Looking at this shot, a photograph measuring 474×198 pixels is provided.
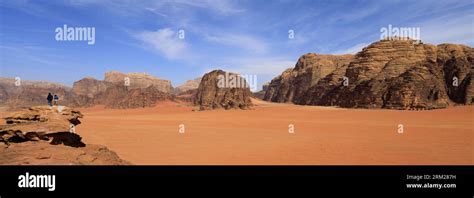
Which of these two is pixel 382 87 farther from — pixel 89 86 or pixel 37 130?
pixel 89 86

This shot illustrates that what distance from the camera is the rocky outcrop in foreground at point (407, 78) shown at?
31.8 meters

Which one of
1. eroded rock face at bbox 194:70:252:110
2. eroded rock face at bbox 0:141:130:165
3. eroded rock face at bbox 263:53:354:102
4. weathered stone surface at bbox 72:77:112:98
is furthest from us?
eroded rock face at bbox 263:53:354:102

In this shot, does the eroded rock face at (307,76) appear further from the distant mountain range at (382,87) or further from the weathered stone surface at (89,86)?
the weathered stone surface at (89,86)

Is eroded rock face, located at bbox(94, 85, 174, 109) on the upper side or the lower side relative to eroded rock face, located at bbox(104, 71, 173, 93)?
lower

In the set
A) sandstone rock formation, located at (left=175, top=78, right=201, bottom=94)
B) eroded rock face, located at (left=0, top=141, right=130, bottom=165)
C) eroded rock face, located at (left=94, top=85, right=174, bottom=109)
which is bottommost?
eroded rock face, located at (left=0, top=141, right=130, bottom=165)

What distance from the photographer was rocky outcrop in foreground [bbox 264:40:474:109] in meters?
→ 31.8

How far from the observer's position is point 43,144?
707cm

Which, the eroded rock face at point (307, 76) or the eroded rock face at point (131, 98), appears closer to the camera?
the eroded rock face at point (131, 98)

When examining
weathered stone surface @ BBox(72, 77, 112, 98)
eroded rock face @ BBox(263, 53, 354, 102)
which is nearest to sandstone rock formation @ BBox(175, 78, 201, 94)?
weathered stone surface @ BBox(72, 77, 112, 98)

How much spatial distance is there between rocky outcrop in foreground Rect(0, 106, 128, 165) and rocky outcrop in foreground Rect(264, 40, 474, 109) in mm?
32573

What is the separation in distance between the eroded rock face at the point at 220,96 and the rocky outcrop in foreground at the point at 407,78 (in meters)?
15.7

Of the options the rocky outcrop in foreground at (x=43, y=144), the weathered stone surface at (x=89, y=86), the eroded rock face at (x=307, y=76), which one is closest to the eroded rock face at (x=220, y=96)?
the rocky outcrop in foreground at (x=43, y=144)

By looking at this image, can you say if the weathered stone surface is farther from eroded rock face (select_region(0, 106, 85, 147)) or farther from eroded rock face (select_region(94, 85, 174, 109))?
eroded rock face (select_region(0, 106, 85, 147))
